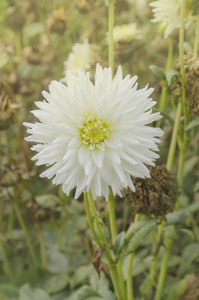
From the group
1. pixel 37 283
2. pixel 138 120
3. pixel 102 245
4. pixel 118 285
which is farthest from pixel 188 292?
pixel 138 120

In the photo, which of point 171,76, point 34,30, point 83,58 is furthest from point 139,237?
point 34,30

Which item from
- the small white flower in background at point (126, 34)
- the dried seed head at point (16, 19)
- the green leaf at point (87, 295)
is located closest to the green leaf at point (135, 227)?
the green leaf at point (87, 295)

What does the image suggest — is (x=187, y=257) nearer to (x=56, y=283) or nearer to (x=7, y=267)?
(x=56, y=283)

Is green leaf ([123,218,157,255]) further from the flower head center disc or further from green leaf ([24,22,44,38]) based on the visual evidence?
green leaf ([24,22,44,38])

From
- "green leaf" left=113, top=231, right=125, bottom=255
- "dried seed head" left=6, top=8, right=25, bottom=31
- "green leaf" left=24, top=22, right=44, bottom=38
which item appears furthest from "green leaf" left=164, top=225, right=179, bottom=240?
"dried seed head" left=6, top=8, right=25, bottom=31

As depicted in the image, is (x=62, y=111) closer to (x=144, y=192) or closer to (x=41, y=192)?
(x=144, y=192)

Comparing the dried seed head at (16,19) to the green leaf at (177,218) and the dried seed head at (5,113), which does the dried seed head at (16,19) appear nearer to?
the dried seed head at (5,113)
